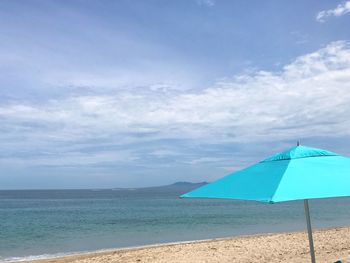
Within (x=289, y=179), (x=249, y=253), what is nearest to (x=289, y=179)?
(x=289, y=179)

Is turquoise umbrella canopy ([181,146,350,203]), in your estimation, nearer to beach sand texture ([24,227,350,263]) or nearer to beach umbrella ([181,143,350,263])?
beach umbrella ([181,143,350,263])

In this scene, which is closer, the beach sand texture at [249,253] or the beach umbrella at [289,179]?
the beach umbrella at [289,179]

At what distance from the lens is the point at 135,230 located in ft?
88.9

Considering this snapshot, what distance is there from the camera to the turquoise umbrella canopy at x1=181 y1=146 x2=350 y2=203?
359 centimetres

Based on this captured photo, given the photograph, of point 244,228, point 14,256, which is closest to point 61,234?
point 14,256

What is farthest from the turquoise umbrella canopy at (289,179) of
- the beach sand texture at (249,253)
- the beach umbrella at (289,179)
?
the beach sand texture at (249,253)

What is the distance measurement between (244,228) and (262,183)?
2458 cm

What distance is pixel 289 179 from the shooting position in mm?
3775

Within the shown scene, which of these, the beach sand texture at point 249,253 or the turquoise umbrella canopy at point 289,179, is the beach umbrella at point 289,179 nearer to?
the turquoise umbrella canopy at point 289,179

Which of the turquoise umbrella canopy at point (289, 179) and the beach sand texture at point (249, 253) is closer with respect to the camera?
the turquoise umbrella canopy at point (289, 179)

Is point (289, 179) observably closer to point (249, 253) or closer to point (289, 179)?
point (289, 179)

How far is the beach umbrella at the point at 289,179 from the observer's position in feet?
11.8

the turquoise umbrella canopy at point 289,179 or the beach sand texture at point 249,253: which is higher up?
the turquoise umbrella canopy at point 289,179

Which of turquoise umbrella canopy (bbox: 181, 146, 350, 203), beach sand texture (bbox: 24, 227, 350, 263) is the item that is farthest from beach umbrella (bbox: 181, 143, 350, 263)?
beach sand texture (bbox: 24, 227, 350, 263)
